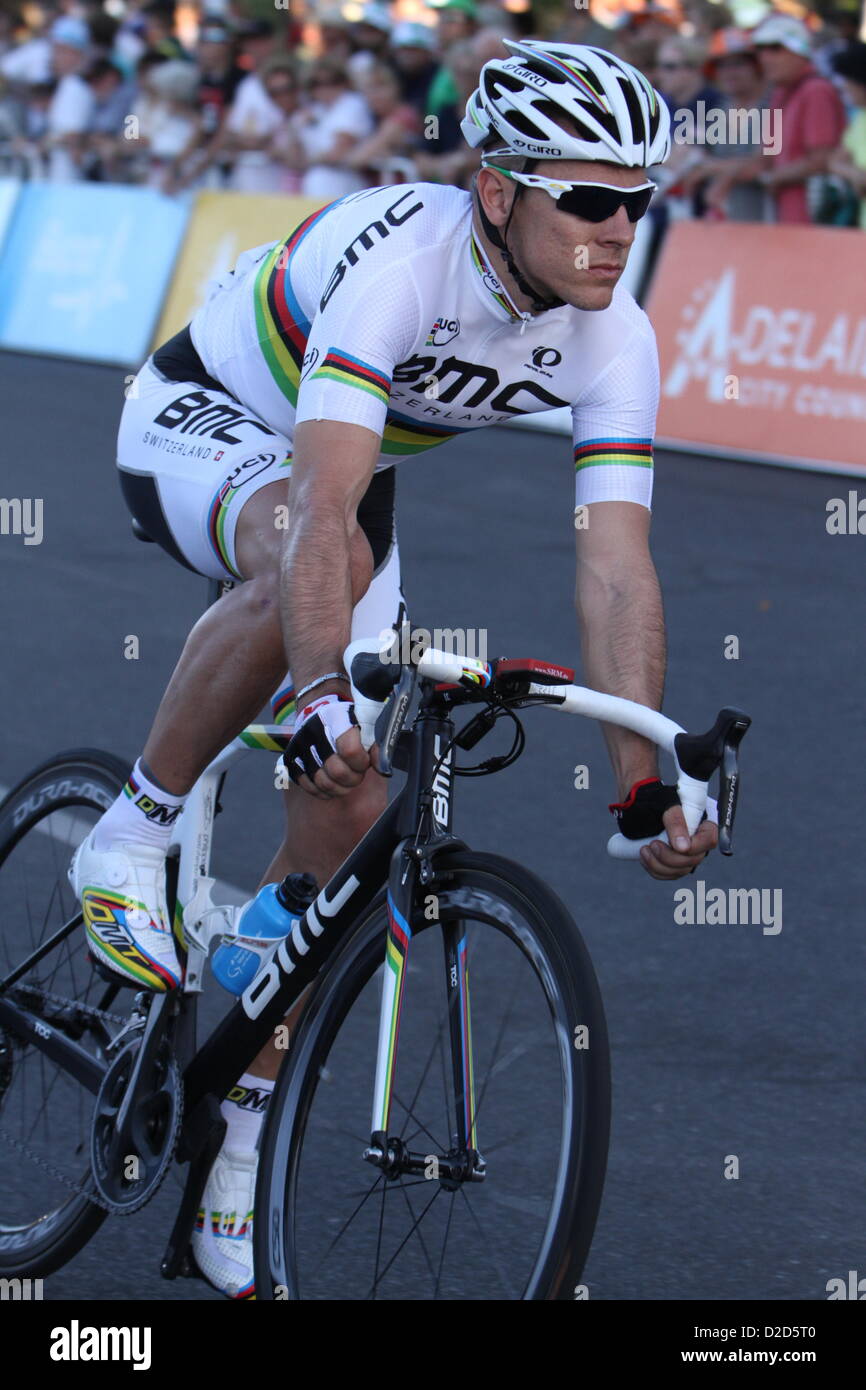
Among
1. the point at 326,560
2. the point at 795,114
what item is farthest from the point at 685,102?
the point at 326,560

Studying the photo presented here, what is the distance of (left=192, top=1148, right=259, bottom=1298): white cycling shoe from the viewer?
3398 millimetres

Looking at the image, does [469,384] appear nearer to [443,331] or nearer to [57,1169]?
[443,331]

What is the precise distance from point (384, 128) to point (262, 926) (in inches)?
471

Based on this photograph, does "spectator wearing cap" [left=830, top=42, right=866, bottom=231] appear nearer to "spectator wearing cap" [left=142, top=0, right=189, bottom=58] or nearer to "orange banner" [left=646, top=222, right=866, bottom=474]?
"orange banner" [left=646, top=222, right=866, bottom=474]

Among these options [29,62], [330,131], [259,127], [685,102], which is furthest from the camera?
[29,62]

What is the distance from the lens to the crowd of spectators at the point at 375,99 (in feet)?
38.5

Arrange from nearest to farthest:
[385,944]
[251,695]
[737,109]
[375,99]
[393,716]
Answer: [393,716], [385,944], [251,695], [737,109], [375,99]

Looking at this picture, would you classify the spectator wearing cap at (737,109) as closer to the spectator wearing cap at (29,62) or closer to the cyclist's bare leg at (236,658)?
the cyclist's bare leg at (236,658)

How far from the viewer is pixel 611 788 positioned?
21.0ft

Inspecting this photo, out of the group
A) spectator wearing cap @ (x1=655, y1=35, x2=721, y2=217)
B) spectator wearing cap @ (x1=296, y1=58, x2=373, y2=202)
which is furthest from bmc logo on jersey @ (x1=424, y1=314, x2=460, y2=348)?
spectator wearing cap @ (x1=296, y1=58, x2=373, y2=202)

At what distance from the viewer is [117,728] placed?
6672 millimetres

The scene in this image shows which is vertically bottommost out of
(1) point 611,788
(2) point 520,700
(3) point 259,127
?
(2) point 520,700

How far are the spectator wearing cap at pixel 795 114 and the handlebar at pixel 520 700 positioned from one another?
9497mm
